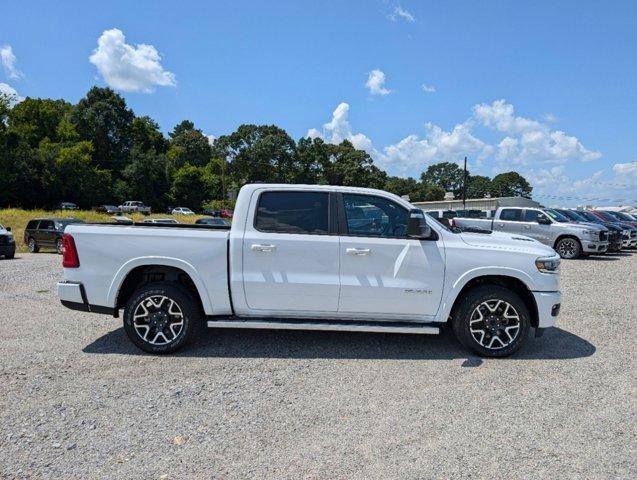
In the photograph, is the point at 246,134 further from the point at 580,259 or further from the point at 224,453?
the point at 224,453

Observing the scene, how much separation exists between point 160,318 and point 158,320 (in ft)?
0.10

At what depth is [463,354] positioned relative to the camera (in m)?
4.99

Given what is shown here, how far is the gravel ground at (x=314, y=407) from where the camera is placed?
2.93m

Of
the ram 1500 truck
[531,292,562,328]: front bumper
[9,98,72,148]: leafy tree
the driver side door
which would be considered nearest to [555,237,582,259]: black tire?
the ram 1500 truck

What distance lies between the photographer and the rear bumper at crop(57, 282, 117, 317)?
15.9 feet

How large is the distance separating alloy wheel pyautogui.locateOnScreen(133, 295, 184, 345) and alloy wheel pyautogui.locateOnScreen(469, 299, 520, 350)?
3.19 meters

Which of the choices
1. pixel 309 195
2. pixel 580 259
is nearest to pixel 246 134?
pixel 580 259

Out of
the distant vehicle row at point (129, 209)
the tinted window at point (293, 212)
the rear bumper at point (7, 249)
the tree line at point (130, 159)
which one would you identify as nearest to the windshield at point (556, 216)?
the tinted window at point (293, 212)

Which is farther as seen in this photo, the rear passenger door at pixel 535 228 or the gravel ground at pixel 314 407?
the rear passenger door at pixel 535 228

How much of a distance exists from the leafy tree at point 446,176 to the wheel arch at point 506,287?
15385 cm

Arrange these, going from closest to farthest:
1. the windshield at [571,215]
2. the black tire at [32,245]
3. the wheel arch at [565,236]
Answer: the wheel arch at [565,236]
the windshield at [571,215]
the black tire at [32,245]

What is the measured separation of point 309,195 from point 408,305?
1.62 m

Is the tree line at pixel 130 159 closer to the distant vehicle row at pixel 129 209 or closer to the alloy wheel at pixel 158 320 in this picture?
the distant vehicle row at pixel 129 209

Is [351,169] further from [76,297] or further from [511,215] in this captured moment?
[76,297]
